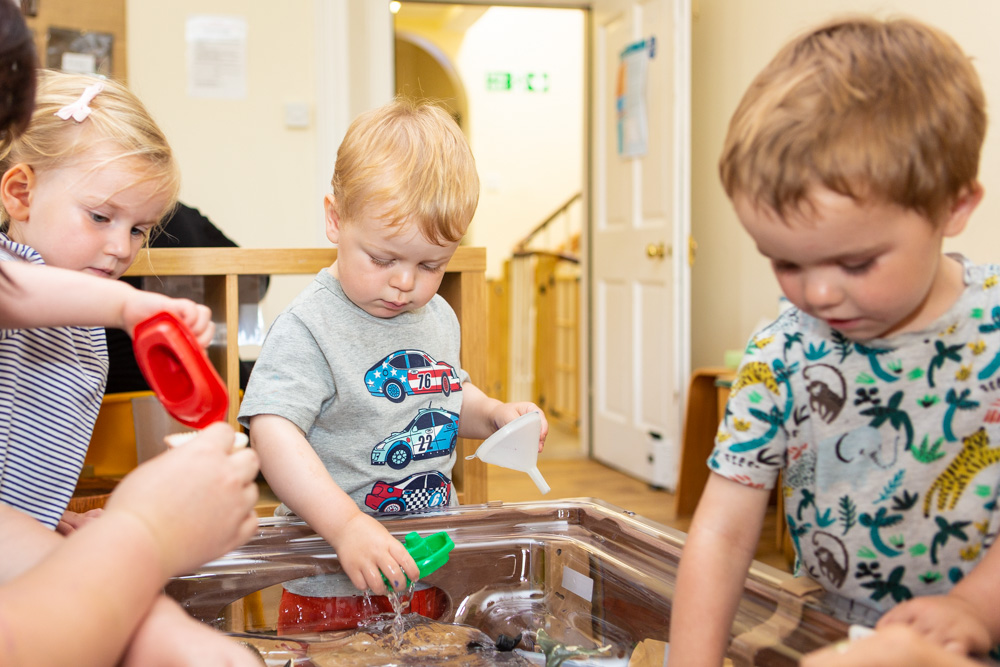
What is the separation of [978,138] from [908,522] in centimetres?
28

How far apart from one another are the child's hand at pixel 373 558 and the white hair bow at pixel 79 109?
494 millimetres

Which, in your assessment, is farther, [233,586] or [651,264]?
[651,264]

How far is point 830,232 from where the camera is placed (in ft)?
1.65

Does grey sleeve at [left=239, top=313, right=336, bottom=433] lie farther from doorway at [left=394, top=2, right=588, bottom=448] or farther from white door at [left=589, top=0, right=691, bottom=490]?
doorway at [left=394, top=2, right=588, bottom=448]

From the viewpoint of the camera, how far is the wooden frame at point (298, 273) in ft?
3.76

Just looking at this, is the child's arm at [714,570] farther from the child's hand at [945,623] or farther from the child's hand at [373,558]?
the child's hand at [373,558]

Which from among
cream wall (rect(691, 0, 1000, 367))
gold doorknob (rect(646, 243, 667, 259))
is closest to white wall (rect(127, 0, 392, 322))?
gold doorknob (rect(646, 243, 667, 259))

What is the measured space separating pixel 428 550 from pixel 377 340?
1.06ft

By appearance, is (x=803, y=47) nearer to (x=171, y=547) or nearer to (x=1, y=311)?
(x=171, y=547)

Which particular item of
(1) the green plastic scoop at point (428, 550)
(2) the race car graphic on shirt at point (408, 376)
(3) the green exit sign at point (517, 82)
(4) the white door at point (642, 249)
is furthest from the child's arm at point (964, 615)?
(3) the green exit sign at point (517, 82)

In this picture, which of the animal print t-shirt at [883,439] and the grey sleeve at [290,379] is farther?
the grey sleeve at [290,379]

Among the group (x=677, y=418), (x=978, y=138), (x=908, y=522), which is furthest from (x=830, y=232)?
(x=677, y=418)

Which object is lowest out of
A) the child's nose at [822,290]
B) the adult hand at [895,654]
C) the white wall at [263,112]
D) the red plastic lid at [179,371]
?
the adult hand at [895,654]

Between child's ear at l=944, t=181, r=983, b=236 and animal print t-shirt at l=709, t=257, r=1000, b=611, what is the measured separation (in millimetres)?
63
